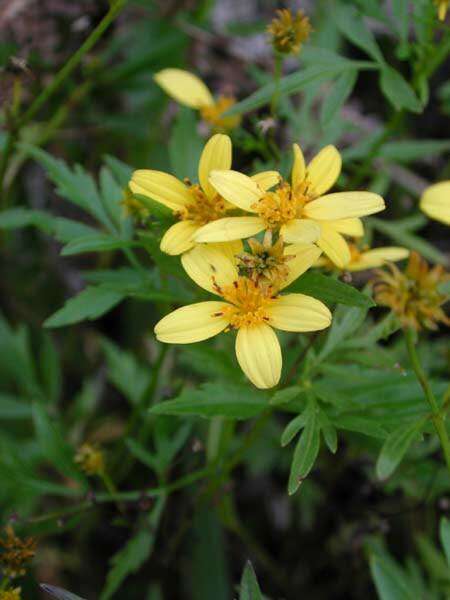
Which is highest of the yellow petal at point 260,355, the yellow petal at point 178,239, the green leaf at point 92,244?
the yellow petal at point 178,239

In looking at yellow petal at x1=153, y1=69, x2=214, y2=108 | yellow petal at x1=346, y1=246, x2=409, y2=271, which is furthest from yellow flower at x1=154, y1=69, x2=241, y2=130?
yellow petal at x1=346, y1=246, x2=409, y2=271

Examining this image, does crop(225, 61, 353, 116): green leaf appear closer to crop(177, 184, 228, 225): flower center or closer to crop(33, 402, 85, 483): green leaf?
crop(177, 184, 228, 225): flower center

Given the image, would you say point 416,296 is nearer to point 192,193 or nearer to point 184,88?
point 192,193

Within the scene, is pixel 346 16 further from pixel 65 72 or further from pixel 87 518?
pixel 87 518

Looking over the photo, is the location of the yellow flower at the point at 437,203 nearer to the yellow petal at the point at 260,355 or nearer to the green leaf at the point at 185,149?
the yellow petal at the point at 260,355

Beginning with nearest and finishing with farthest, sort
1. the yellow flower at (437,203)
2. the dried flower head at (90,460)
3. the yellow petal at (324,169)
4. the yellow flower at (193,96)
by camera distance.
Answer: the yellow flower at (437,203)
the yellow petal at (324,169)
the dried flower head at (90,460)
the yellow flower at (193,96)

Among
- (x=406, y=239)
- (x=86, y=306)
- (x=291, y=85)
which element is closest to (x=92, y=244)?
(x=86, y=306)

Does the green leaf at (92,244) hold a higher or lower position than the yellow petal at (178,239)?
lower

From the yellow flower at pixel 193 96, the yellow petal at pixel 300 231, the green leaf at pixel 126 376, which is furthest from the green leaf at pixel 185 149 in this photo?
the green leaf at pixel 126 376
